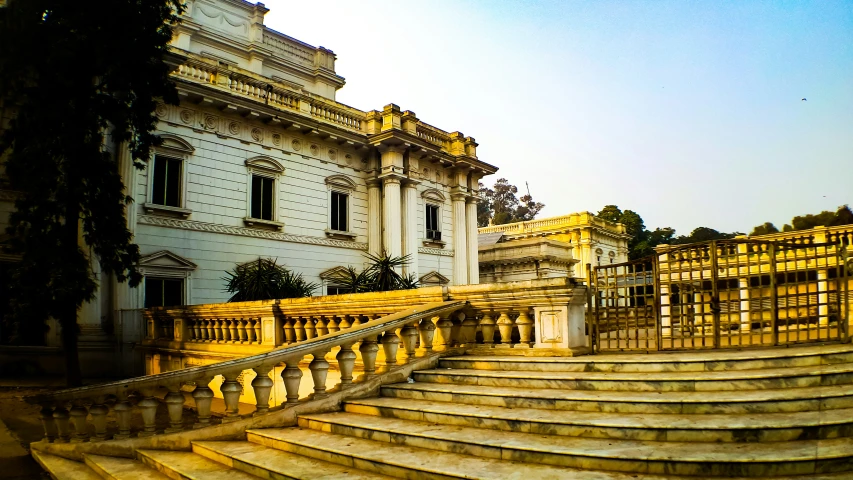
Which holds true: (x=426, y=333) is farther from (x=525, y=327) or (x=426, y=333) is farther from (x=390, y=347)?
(x=525, y=327)

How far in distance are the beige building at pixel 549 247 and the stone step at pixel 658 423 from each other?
2367cm

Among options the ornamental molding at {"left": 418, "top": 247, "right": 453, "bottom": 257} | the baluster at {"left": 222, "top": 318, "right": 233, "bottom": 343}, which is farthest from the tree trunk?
the ornamental molding at {"left": 418, "top": 247, "right": 453, "bottom": 257}

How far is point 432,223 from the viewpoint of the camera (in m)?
23.4

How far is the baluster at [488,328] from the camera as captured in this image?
22.7 ft

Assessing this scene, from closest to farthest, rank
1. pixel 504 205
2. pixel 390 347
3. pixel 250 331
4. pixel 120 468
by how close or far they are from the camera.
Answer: pixel 120 468 → pixel 390 347 → pixel 250 331 → pixel 504 205

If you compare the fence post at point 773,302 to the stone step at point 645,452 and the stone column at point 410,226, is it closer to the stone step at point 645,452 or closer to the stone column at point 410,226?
the stone step at point 645,452

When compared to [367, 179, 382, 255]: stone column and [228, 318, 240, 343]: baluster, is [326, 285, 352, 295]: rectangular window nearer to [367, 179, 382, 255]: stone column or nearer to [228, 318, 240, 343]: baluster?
[367, 179, 382, 255]: stone column

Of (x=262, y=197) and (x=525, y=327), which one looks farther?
(x=262, y=197)

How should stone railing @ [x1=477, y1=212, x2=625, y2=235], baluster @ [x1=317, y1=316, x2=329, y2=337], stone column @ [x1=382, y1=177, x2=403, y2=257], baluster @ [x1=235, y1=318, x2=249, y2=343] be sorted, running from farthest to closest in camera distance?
stone railing @ [x1=477, y1=212, x2=625, y2=235] < stone column @ [x1=382, y1=177, x2=403, y2=257] < baluster @ [x1=235, y1=318, x2=249, y2=343] < baluster @ [x1=317, y1=316, x2=329, y2=337]

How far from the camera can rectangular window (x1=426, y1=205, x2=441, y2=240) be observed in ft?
75.7

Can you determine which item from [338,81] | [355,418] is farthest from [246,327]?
[338,81]

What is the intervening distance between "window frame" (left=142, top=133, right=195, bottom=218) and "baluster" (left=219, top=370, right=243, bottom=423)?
433 inches

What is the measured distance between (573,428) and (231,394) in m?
3.47

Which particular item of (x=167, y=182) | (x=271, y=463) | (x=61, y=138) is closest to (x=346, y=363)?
(x=271, y=463)
